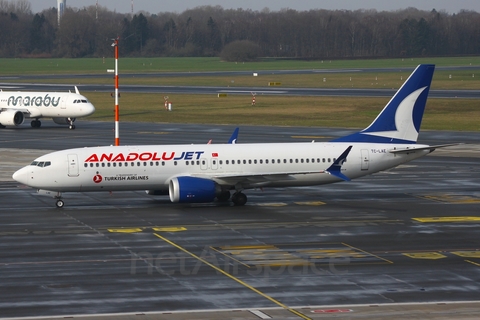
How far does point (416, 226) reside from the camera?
3925cm

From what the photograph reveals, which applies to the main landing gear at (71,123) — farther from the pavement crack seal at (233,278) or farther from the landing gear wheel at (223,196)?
the pavement crack seal at (233,278)

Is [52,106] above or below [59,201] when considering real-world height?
above

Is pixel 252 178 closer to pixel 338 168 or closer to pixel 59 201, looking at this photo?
pixel 338 168

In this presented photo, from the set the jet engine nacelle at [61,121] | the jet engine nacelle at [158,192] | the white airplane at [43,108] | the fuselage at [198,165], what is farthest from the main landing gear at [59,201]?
the jet engine nacelle at [61,121]

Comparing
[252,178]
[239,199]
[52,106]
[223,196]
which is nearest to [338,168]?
[252,178]

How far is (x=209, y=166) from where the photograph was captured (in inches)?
1754

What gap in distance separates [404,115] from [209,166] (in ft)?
40.5

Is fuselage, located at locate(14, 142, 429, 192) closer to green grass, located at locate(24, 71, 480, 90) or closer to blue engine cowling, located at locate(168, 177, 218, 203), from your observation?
blue engine cowling, located at locate(168, 177, 218, 203)

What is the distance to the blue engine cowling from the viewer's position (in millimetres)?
42719

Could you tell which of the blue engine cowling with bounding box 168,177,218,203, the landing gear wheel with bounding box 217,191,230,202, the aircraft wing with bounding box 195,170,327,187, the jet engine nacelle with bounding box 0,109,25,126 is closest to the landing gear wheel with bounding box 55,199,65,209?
the blue engine cowling with bounding box 168,177,218,203

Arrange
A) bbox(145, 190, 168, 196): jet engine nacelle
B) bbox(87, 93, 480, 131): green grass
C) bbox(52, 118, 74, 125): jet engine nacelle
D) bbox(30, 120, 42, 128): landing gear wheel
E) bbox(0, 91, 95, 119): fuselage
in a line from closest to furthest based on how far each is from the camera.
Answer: bbox(145, 190, 168, 196): jet engine nacelle, bbox(0, 91, 95, 119): fuselage, bbox(30, 120, 42, 128): landing gear wheel, bbox(52, 118, 74, 125): jet engine nacelle, bbox(87, 93, 480, 131): green grass

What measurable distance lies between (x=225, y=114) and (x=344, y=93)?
107ft

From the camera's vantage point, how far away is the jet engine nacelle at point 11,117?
8850cm

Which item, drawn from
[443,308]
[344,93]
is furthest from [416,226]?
[344,93]
